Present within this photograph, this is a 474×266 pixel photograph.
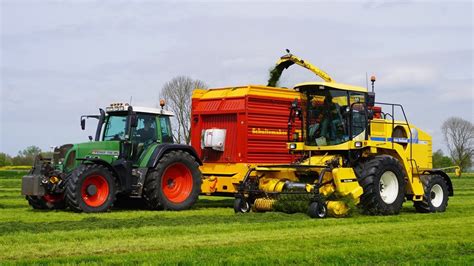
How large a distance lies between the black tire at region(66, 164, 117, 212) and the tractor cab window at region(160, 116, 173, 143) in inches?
85.4

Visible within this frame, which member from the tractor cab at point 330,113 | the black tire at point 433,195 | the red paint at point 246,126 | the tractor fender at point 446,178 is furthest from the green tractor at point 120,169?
the tractor fender at point 446,178

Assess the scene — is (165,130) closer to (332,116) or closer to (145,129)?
(145,129)

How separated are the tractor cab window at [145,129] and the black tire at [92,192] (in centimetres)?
161

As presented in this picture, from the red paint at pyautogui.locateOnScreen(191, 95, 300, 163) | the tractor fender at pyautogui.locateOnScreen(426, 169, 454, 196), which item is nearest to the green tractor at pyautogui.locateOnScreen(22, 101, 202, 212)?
the red paint at pyautogui.locateOnScreen(191, 95, 300, 163)

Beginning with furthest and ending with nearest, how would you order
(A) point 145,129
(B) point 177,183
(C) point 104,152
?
(B) point 177,183 → (A) point 145,129 → (C) point 104,152

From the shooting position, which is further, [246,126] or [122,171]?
[246,126]

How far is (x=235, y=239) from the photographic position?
9922 millimetres

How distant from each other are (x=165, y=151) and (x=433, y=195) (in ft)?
21.7

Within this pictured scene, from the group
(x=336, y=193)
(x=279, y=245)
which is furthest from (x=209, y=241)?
(x=336, y=193)

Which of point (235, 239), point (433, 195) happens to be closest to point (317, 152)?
point (433, 195)

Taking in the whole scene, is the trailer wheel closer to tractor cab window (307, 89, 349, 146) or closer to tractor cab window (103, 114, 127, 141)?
tractor cab window (103, 114, 127, 141)

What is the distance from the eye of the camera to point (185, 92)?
49750 millimetres

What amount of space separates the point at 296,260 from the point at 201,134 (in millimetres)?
10552

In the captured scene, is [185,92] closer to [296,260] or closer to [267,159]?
[267,159]
